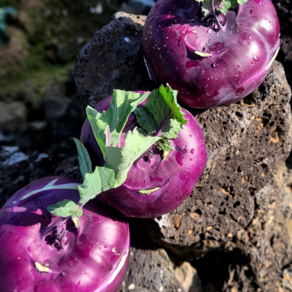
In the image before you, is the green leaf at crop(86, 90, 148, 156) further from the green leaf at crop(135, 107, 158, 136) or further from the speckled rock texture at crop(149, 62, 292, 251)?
the speckled rock texture at crop(149, 62, 292, 251)

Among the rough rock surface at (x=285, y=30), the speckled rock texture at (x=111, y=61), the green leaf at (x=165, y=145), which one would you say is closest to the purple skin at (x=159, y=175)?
the green leaf at (x=165, y=145)

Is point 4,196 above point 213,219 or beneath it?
beneath

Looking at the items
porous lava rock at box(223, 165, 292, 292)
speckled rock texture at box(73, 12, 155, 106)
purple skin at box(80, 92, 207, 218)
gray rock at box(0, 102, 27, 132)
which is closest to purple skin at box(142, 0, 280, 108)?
purple skin at box(80, 92, 207, 218)

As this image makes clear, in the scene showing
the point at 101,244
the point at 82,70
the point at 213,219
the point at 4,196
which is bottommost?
the point at 4,196

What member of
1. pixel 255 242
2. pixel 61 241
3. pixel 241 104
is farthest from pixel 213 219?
pixel 61 241

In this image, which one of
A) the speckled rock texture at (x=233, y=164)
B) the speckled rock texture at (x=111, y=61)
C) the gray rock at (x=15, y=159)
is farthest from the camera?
the gray rock at (x=15, y=159)

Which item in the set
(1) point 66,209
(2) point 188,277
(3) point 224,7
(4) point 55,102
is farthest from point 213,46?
(4) point 55,102

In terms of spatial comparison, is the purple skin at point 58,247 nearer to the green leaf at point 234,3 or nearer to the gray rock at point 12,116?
the green leaf at point 234,3

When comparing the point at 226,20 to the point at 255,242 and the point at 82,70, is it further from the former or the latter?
the point at 255,242
